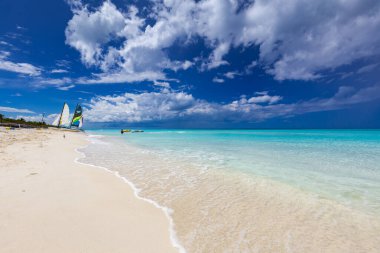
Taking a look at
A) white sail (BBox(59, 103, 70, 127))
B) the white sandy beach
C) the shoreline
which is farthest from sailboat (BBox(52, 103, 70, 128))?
the shoreline

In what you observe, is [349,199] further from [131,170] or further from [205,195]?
[131,170]

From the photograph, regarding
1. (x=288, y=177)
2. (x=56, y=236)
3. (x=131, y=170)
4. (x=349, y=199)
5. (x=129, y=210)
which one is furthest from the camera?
(x=131, y=170)

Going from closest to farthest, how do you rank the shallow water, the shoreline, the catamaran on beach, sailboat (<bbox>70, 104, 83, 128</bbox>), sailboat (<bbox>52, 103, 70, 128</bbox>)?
the shoreline < the shallow water < sailboat (<bbox>52, 103, 70, 128</bbox>) < the catamaran on beach < sailboat (<bbox>70, 104, 83, 128</bbox>)

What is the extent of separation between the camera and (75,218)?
437cm

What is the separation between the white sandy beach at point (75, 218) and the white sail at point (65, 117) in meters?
79.8

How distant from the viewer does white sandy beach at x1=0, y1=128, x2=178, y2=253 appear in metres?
3.42

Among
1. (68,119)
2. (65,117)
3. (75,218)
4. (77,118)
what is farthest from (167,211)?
(77,118)

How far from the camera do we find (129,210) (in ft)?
16.7

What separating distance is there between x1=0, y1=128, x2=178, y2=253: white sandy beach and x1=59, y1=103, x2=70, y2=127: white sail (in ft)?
262

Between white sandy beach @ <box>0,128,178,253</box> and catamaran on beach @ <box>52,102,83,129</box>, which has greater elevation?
catamaran on beach @ <box>52,102,83,129</box>

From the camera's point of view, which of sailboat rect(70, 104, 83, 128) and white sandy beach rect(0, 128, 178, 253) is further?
sailboat rect(70, 104, 83, 128)

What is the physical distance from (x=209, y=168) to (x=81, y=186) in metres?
6.62

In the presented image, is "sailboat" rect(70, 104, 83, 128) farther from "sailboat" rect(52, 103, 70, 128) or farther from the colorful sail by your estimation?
"sailboat" rect(52, 103, 70, 128)

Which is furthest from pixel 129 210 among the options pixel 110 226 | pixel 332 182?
pixel 332 182
